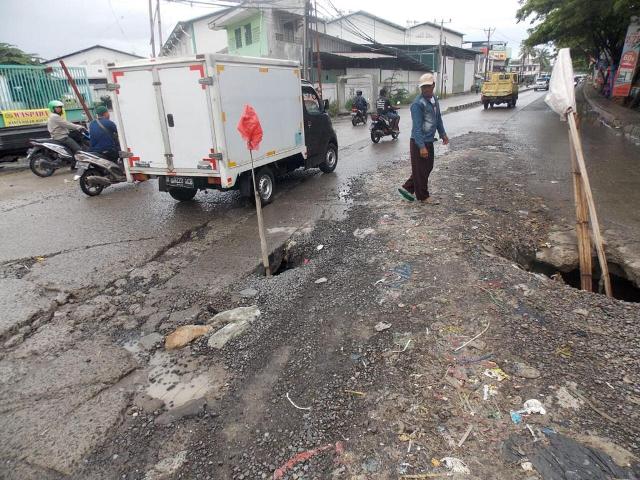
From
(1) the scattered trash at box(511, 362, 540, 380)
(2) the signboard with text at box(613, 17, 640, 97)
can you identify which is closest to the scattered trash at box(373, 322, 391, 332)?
(1) the scattered trash at box(511, 362, 540, 380)

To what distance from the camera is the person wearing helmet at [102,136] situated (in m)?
8.25

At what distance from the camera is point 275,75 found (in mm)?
6887

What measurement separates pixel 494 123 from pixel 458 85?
40.8 metres

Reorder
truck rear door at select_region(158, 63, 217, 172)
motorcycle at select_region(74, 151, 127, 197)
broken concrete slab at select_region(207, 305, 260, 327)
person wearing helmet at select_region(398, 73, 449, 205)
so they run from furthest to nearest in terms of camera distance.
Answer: motorcycle at select_region(74, 151, 127, 197), person wearing helmet at select_region(398, 73, 449, 205), truck rear door at select_region(158, 63, 217, 172), broken concrete slab at select_region(207, 305, 260, 327)

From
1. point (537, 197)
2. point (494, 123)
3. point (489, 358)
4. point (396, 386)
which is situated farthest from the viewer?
point (494, 123)

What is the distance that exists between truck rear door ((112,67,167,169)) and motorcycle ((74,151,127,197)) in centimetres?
189

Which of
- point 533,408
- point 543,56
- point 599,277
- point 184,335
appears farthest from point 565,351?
point 543,56

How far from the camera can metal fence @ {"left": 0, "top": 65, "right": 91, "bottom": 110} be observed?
12156mm

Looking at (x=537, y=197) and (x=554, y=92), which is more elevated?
(x=554, y=92)

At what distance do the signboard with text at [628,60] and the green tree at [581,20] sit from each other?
2.09 feet

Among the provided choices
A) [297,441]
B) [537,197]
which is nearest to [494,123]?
[537,197]

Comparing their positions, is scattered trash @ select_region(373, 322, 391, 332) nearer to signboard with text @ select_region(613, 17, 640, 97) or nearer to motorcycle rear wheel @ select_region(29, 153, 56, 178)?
motorcycle rear wheel @ select_region(29, 153, 56, 178)

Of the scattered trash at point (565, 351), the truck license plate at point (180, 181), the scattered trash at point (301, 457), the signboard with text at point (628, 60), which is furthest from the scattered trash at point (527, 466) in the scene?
the signboard with text at point (628, 60)

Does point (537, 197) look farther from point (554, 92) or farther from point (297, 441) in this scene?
point (297, 441)
